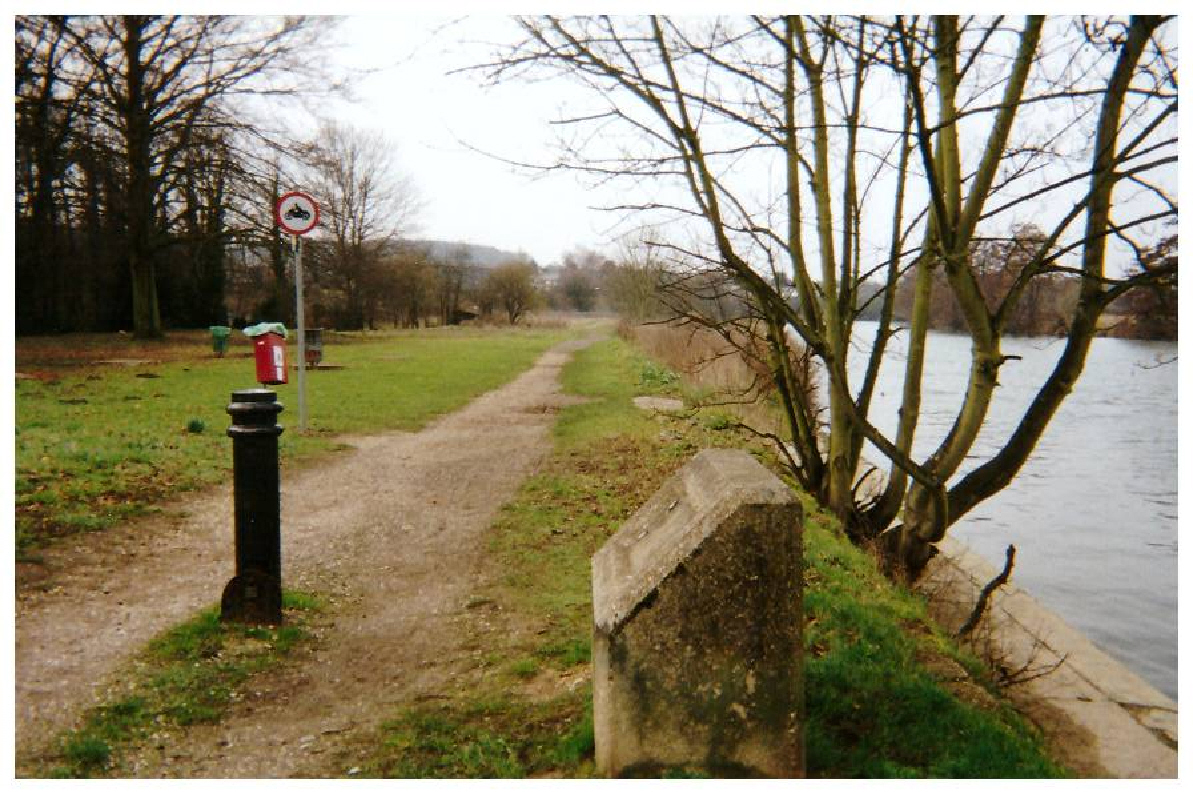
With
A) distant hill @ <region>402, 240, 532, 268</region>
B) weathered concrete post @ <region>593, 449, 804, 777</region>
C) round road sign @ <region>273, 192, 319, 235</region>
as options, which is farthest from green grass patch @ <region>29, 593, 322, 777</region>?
distant hill @ <region>402, 240, 532, 268</region>

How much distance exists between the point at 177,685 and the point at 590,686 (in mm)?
1670

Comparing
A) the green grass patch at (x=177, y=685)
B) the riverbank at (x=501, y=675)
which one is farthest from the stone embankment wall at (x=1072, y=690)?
the green grass patch at (x=177, y=685)

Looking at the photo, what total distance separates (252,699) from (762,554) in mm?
2227

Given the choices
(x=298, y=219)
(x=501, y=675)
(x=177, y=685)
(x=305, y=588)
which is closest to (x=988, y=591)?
(x=501, y=675)

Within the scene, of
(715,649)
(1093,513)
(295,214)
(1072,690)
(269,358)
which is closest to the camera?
(715,649)

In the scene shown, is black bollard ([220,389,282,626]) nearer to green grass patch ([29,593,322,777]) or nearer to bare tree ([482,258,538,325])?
green grass patch ([29,593,322,777])

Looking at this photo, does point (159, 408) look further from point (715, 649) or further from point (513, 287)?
point (513, 287)

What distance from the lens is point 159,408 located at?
12203 mm

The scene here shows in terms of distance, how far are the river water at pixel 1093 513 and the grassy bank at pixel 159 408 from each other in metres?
6.07

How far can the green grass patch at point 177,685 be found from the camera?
3154 millimetres

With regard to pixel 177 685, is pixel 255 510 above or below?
above

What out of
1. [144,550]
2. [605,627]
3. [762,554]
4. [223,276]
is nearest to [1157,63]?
[762,554]

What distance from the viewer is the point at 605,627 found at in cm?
290

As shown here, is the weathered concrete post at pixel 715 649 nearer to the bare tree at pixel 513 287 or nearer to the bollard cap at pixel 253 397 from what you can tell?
the bollard cap at pixel 253 397
